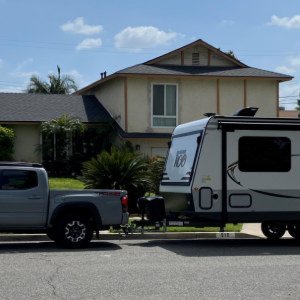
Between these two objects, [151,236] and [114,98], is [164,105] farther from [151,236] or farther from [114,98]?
[151,236]

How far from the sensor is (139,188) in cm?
2091

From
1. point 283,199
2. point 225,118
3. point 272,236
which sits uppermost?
point 225,118

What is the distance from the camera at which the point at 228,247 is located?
14266mm

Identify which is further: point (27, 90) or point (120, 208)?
point (27, 90)

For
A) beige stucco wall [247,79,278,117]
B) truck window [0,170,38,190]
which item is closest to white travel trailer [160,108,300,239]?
truck window [0,170,38,190]

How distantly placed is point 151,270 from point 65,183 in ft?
52.3

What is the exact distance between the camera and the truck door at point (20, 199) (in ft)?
43.1

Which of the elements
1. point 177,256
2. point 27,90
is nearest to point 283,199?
point 177,256

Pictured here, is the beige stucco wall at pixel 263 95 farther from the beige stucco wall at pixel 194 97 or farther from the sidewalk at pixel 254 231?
the sidewalk at pixel 254 231

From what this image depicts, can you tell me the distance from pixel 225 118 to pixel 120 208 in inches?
119

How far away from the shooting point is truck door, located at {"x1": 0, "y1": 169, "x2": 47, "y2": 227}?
517 inches

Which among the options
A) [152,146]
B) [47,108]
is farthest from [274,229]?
[47,108]

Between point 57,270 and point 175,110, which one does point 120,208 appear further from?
point 175,110

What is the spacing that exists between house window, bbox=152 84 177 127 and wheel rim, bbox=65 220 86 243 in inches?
709
